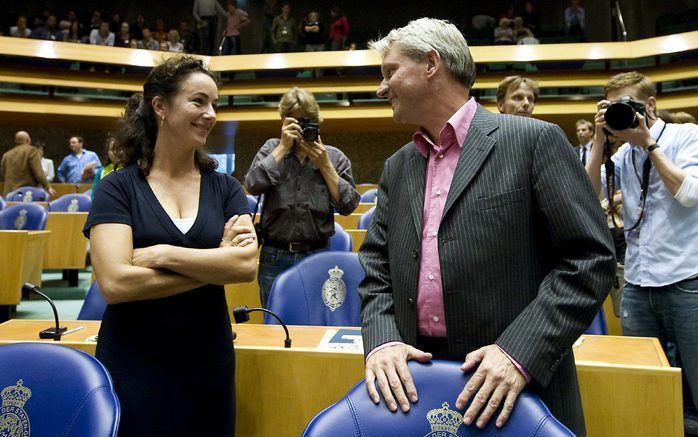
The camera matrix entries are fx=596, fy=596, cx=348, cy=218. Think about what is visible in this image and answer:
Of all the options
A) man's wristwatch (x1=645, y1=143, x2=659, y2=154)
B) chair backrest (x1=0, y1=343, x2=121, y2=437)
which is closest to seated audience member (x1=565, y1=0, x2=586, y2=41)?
man's wristwatch (x1=645, y1=143, x2=659, y2=154)

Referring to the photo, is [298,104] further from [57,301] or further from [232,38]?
[232,38]

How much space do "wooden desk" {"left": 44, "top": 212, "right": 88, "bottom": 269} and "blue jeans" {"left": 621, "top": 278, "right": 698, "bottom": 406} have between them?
4897 mm

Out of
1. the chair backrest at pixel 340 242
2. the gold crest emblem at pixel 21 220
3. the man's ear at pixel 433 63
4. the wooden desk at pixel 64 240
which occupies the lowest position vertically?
the wooden desk at pixel 64 240

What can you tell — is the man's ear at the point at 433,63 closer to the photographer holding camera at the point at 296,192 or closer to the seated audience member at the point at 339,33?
the photographer holding camera at the point at 296,192

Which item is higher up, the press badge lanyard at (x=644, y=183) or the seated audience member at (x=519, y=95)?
the seated audience member at (x=519, y=95)

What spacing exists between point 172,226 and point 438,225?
0.76m

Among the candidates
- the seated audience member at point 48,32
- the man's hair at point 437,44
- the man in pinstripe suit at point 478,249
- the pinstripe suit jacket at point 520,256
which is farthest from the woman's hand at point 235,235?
the seated audience member at point 48,32

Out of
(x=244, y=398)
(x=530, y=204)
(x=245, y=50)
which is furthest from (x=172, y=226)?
(x=245, y=50)

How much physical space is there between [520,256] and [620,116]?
107cm

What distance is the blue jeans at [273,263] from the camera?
2.68 meters

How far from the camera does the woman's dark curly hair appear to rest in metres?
1.73

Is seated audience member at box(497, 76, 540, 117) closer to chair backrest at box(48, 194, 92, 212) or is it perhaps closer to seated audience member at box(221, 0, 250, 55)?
chair backrest at box(48, 194, 92, 212)

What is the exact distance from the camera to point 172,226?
5.27 feet

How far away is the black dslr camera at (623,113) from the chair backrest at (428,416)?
1249mm
